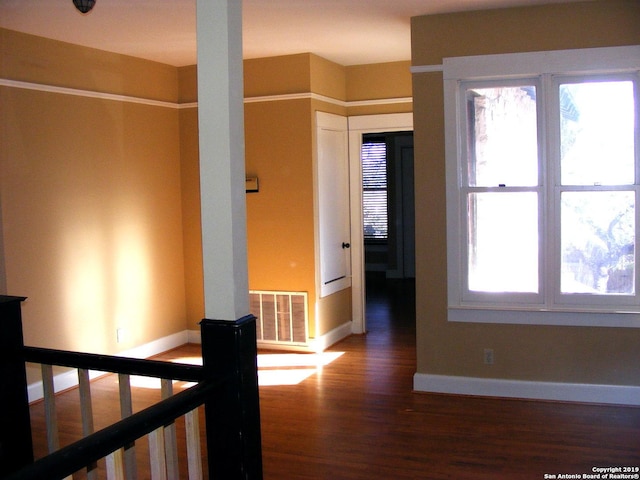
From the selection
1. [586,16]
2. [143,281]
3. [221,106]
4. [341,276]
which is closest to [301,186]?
[341,276]

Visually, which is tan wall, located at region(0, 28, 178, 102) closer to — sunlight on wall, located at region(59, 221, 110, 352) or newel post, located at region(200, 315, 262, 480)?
sunlight on wall, located at region(59, 221, 110, 352)

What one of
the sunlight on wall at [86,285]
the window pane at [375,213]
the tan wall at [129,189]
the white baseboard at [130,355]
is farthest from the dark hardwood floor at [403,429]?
the window pane at [375,213]

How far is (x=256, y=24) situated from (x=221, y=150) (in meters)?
3.03

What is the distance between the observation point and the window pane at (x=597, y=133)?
15.2 ft

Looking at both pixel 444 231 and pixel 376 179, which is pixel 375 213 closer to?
pixel 376 179

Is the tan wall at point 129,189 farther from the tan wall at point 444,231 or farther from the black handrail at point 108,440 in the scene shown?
the black handrail at point 108,440

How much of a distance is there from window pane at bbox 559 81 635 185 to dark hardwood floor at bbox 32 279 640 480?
5.33 feet

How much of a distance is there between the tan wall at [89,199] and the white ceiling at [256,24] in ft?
1.00

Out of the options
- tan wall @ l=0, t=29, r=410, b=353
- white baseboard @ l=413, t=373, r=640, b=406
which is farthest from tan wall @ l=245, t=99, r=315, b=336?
white baseboard @ l=413, t=373, r=640, b=406

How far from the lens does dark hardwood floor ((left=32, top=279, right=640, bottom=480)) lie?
3.71 m

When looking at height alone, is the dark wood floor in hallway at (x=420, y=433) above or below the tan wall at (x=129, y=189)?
below

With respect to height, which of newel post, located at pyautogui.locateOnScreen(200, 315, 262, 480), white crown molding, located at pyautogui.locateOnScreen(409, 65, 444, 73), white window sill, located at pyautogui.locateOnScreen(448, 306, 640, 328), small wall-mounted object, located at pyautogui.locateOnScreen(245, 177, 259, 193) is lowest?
white window sill, located at pyautogui.locateOnScreen(448, 306, 640, 328)

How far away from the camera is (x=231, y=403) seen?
2309 millimetres

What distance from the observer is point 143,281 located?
6.27m
